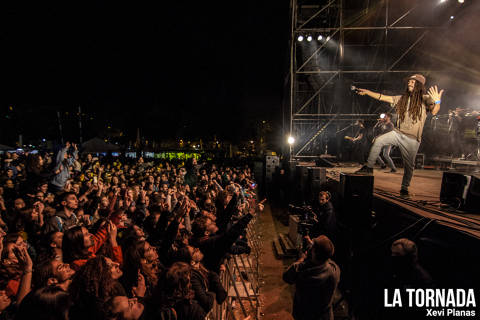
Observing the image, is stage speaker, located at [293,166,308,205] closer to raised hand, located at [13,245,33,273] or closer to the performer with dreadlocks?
the performer with dreadlocks

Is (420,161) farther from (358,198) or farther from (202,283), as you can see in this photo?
(202,283)

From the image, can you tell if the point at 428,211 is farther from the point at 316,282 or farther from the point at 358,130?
the point at 358,130

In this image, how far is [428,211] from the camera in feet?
9.29

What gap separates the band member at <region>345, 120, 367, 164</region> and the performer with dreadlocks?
18.0 feet

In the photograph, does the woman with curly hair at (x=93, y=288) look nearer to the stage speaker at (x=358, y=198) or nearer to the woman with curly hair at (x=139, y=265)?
the woman with curly hair at (x=139, y=265)

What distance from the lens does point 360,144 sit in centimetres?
1010

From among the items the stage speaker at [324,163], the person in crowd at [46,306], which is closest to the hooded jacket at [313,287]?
the person in crowd at [46,306]

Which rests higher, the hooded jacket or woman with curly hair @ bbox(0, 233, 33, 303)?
woman with curly hair @ bbox(0, 233, 33, 303)

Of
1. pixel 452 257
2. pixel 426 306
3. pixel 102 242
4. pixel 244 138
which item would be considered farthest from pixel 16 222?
pixel 244 138

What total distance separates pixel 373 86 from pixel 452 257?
33.3 ft

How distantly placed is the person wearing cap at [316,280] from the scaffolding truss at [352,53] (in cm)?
728

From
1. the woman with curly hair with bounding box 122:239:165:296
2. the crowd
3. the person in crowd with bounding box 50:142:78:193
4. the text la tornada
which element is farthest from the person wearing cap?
the person in crowd with bounding box 50:142:78:193

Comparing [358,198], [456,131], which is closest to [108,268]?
[358,198]

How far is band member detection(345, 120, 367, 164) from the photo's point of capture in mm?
9324
